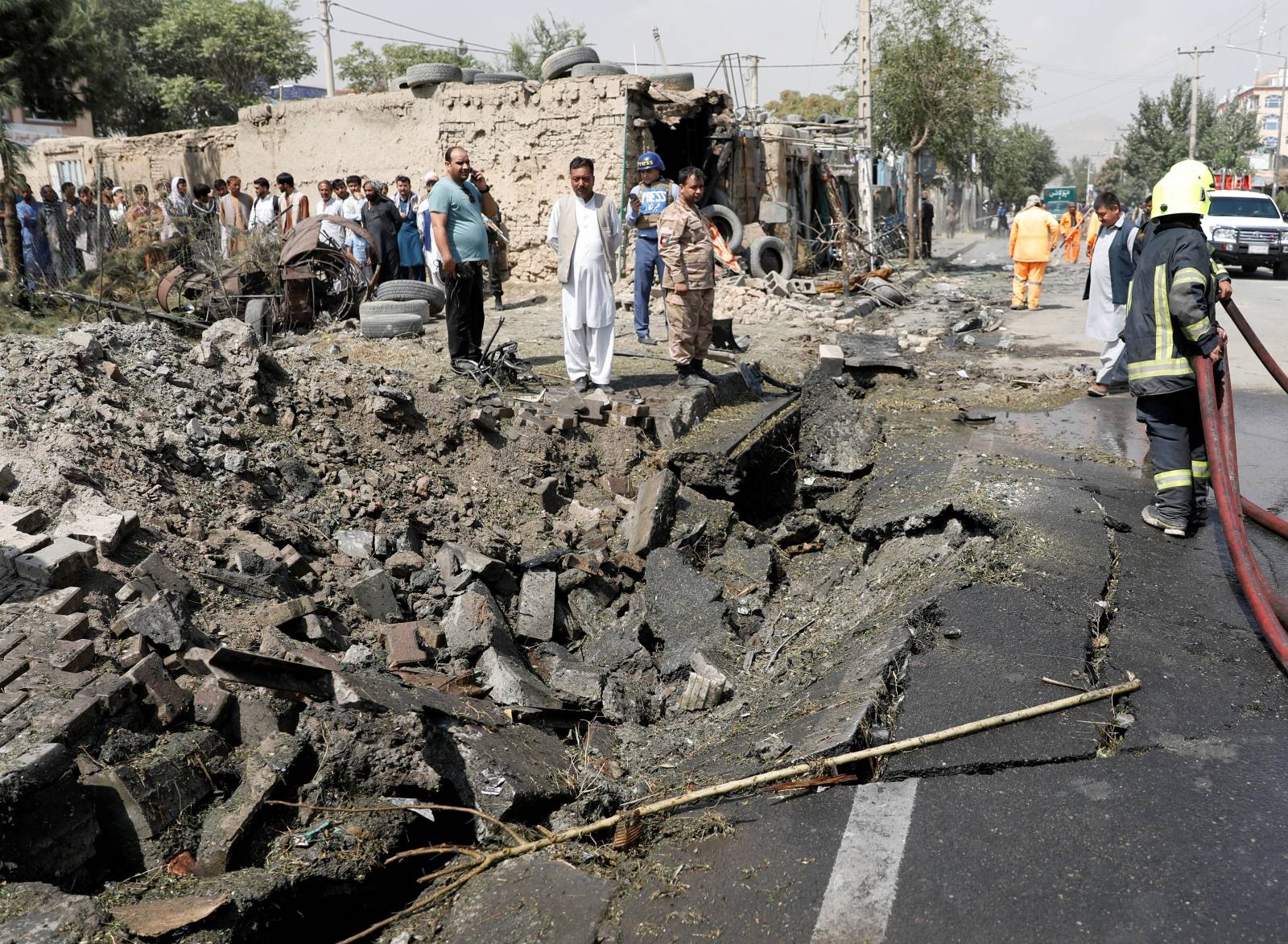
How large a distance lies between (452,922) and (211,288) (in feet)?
27.8

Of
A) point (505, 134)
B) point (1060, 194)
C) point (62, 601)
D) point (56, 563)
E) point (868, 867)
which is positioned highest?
point (1060, 194)

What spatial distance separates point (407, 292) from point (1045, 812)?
8.09m

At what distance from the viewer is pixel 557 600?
510 cm

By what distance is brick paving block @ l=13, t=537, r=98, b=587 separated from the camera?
3580 mm

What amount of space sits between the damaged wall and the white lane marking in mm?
11569

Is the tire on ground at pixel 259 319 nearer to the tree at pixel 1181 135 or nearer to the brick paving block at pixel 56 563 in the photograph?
the brick paving block at pixel 56 563

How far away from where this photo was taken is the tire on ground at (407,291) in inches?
372

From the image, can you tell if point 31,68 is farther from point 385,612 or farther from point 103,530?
point 385,612

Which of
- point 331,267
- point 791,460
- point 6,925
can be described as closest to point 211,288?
point 331,267

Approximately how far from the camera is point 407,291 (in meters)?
9.49

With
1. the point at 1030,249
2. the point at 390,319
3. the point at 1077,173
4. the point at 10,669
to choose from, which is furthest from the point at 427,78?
the point at 1077,173

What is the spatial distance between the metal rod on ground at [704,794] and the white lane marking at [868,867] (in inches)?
4.8

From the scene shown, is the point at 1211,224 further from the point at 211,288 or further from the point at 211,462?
the point at 211,462

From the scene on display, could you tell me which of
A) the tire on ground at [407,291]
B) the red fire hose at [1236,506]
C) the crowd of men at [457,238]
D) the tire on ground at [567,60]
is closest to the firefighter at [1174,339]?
the red fire hose at [1236,506]
